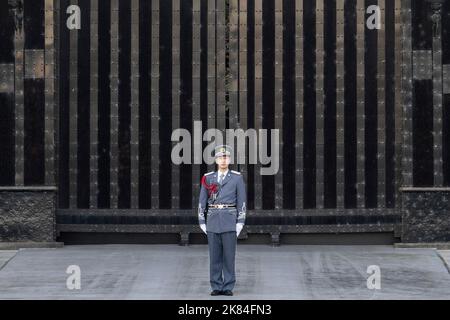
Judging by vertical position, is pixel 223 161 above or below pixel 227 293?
above

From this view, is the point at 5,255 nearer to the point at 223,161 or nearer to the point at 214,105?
the point at 214,105

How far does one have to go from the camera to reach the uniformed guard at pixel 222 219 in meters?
11.1

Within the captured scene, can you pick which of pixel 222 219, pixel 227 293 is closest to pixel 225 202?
pixel 222 219

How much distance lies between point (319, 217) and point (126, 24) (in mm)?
3707

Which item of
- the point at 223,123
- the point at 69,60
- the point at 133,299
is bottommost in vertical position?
the point at 133,299

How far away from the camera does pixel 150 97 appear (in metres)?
14.2

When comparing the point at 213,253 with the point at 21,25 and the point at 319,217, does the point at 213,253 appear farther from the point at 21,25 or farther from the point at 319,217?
the point at 21,25

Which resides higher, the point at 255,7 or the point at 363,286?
the point at 255,7

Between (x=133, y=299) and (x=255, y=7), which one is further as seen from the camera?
(x=255, y=7)

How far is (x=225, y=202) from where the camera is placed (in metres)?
11.3

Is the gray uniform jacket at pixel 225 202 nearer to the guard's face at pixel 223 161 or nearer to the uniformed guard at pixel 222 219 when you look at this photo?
the uniformed guard at pixel 222 219

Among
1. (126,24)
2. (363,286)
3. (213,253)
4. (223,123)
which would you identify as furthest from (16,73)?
(363,286)

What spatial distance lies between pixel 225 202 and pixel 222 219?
20 cm

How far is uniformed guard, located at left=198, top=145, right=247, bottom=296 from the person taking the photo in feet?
36.6
